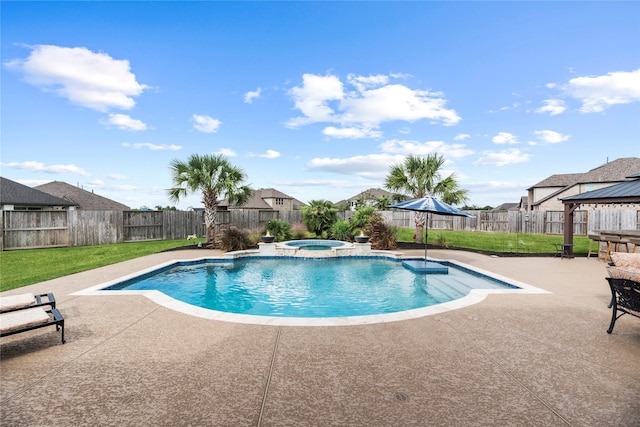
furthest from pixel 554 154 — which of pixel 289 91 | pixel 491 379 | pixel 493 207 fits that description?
pixel 493 207

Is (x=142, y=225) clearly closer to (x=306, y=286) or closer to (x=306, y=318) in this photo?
(x=306, y=286)

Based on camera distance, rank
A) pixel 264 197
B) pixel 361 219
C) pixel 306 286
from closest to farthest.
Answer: pixel 306 286 → pixel 361 219 → pixel 264 197

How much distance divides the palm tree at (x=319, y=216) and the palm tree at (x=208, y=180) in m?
4.84

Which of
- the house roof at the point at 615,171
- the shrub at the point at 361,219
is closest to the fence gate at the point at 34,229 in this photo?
the shrub at the point at 361,219

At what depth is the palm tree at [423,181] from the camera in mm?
14977

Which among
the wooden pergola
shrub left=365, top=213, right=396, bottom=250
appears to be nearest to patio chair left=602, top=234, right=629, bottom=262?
the wooden pergola

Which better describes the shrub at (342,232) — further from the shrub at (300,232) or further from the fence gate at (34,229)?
the fence gate at (34,229)

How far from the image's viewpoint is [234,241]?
13.2 metres

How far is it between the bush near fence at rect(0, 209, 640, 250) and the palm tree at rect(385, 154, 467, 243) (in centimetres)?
760

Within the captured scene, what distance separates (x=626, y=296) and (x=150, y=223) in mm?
19878

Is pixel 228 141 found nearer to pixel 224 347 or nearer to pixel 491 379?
pixel 224 347

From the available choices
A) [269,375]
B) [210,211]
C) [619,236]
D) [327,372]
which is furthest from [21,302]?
[619,236]

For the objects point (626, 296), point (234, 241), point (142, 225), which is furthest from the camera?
point (142, 225)

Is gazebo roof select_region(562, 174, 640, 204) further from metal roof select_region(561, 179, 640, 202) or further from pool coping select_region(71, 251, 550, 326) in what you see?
pool coping select_region(71, 251, 550, 326)
